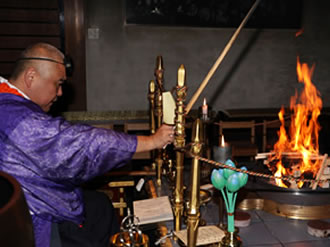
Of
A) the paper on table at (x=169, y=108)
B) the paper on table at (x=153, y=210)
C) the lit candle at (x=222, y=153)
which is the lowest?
the paper on table at (x=153, y=210)

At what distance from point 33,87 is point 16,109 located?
0.33 m

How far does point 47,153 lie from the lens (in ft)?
7.80

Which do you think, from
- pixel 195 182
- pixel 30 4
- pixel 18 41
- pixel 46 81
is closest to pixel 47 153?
pixel 46 81

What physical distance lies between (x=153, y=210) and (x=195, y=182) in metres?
0.83

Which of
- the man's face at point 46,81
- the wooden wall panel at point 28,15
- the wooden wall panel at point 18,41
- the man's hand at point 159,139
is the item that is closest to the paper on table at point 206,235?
the man's hand at point 159,139

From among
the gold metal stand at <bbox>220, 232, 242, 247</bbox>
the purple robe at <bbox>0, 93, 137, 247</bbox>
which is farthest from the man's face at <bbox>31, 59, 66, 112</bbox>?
the gold metal stand at <bbox>220, 232, 242, 247</bbox>

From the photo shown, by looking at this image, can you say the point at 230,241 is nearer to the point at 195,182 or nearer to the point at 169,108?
the point at 195,182

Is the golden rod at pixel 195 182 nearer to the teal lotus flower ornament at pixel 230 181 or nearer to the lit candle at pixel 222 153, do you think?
the teal lotus flower ornament at pixel 230 181

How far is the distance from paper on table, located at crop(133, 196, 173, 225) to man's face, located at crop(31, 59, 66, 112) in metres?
1.08

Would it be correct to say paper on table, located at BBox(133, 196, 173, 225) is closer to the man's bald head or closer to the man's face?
the man's face

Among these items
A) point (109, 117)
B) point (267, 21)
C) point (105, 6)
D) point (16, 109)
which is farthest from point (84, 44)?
point (16, 109)

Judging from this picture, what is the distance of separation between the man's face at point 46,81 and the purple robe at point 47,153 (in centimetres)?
26

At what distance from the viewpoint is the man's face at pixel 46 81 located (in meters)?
2.72

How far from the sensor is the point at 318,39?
7262mm
